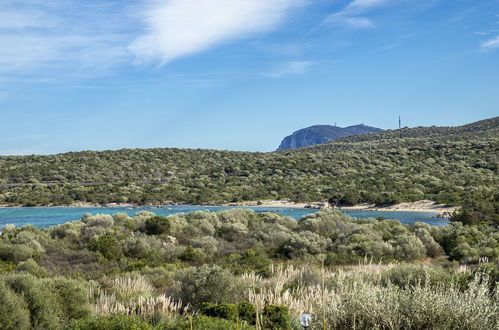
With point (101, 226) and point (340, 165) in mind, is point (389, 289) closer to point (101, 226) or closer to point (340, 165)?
point (101, 226)

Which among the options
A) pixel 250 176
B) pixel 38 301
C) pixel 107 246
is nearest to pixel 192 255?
pixel 107 246

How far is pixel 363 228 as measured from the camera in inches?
909

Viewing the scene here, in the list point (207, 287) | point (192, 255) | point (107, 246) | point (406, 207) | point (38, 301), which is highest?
point (38, 301)

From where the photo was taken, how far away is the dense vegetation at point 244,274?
280 inches

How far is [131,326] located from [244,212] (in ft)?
71.7

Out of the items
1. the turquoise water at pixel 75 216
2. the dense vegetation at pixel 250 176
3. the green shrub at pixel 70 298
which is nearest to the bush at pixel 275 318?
the green shrub at pixel 70 298

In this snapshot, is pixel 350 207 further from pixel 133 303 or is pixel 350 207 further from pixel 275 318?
pixel 275 318

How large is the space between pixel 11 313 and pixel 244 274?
783cm

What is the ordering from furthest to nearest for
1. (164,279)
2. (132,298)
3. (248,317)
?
(164,279) < (132,298) < (248,317)

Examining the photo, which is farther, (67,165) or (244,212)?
(67,165)

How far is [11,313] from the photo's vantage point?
761cm

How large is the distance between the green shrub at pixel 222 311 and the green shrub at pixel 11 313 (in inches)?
129

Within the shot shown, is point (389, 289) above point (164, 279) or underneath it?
above

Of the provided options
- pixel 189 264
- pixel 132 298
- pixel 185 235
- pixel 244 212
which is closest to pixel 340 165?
pixel 244 212
